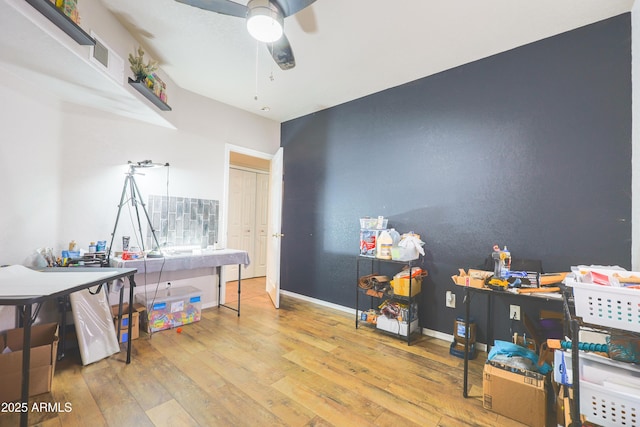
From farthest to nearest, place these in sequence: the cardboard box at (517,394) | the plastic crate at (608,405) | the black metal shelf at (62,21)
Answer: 1. the cardboard box at (517,394)
2. the black metal shelf at (62,21)
3. the plastic crate at (608,405)

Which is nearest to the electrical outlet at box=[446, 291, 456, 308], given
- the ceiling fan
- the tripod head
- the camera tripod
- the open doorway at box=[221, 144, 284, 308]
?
the ceiling fan

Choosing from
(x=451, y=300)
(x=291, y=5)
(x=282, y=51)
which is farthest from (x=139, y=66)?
(x=451, y=300)

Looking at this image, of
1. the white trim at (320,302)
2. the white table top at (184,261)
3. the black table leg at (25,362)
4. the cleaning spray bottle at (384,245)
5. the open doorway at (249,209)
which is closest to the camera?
A: the black table leg at (25,362)

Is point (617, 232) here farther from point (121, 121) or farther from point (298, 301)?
point (121, 121)

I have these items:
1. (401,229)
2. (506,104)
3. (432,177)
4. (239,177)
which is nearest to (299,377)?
(401,229)

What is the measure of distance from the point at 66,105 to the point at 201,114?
1.41 metres

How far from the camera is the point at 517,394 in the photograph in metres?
1.71

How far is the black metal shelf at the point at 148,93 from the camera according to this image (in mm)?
2379

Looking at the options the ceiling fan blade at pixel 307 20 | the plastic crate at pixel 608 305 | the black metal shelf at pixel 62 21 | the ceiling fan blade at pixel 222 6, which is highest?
the ceiling fan blade at pixel 307 20

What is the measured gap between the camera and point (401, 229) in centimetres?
317

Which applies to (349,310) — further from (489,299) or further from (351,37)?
(351,37)

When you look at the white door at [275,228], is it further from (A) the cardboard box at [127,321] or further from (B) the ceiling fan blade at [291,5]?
(B) the ceiling fan blade at [291,5]

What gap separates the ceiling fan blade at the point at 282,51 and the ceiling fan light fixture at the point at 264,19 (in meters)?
0.10

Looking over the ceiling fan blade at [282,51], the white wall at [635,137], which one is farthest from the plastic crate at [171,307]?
the white wall at [635,137]
